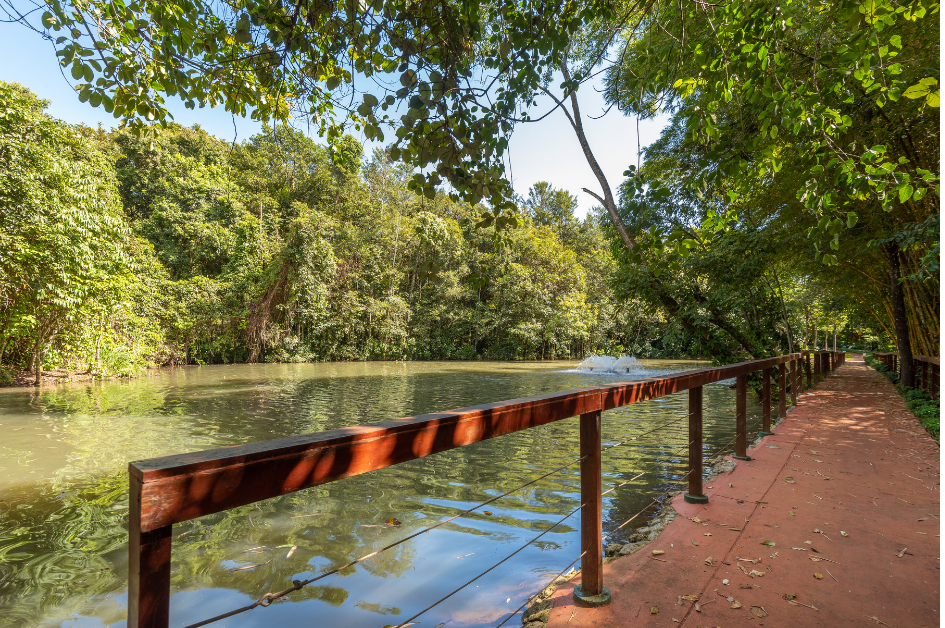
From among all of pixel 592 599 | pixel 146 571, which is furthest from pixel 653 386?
pixel 146 571

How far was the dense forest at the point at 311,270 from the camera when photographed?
8.88m

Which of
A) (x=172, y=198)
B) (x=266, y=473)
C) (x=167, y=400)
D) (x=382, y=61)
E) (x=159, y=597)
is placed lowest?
(x=167, y=400)

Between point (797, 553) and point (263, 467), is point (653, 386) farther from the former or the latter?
point (263, 467)

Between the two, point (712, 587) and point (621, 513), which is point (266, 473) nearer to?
point (712, 587)

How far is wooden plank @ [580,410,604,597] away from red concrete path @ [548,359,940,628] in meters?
0.11

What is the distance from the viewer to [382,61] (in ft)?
8.50

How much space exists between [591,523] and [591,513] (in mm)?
40

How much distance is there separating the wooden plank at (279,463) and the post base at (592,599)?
1.07 meters

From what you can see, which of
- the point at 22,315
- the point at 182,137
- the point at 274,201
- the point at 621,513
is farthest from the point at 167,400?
the point at 182,137

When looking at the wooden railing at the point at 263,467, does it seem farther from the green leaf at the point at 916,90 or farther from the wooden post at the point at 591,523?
the green leaf at the point at 916,90

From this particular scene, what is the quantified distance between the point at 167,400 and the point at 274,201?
1731 cm

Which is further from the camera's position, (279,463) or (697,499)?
(697,499)

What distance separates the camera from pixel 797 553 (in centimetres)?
236

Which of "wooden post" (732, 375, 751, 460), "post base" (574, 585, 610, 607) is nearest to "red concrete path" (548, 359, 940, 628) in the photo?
"post base" (574, 585, 610, 607)
